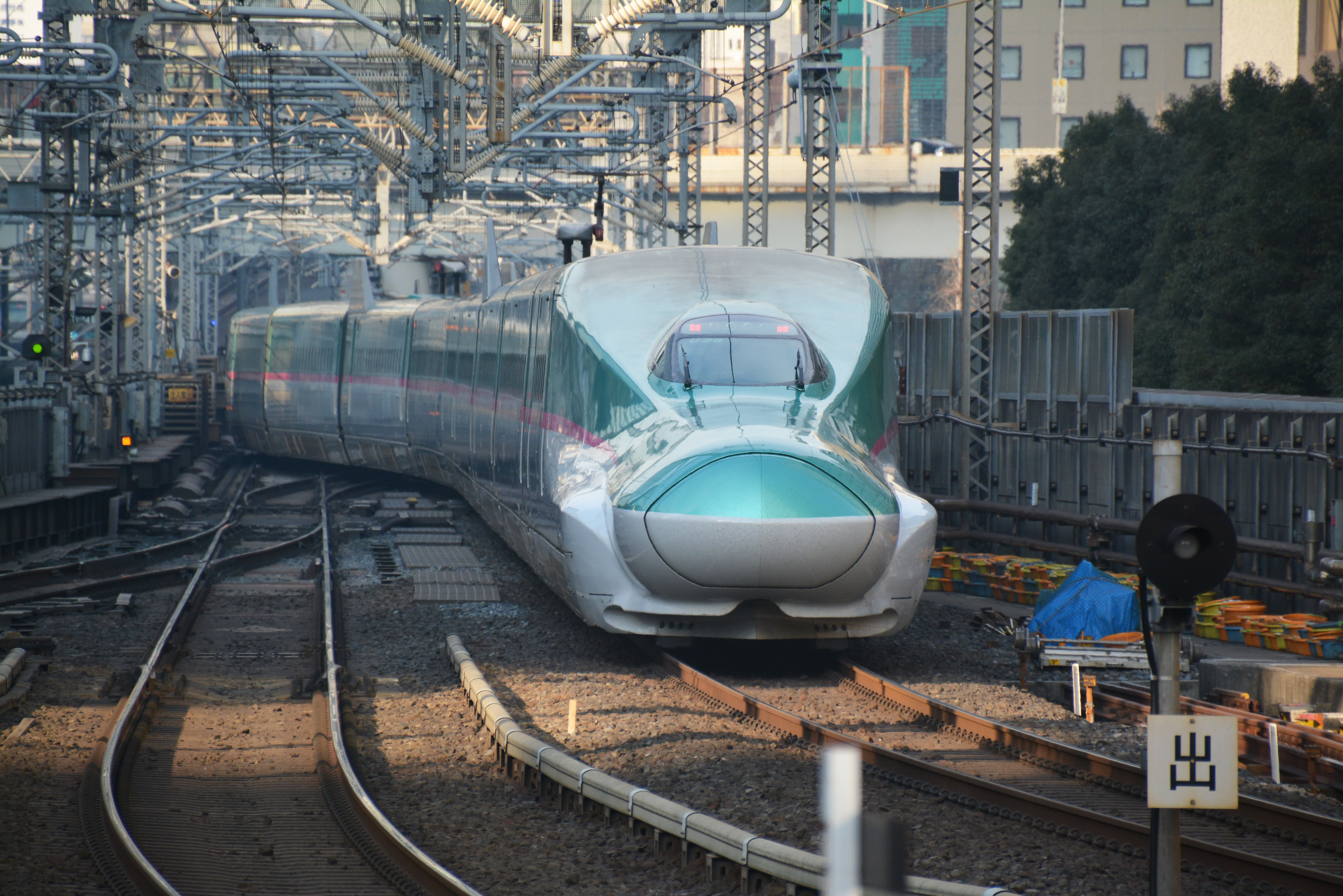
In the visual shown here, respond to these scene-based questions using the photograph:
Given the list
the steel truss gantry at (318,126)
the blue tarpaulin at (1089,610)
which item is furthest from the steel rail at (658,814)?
the steel truss gantry at (318,126)

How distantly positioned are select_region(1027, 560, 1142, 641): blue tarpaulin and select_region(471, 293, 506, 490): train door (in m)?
6.75

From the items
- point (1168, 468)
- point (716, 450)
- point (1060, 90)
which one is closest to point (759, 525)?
point (716, 450)

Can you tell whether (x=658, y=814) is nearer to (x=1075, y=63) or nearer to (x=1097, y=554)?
(x=1097, y=554)

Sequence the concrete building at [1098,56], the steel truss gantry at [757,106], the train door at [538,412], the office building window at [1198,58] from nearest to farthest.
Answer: the train door at [538,412]
the steel truss gantry at [757,106]
the concrete building at [1098,56]
the office building window at [1198,58]

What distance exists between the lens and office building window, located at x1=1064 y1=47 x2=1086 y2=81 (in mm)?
75000

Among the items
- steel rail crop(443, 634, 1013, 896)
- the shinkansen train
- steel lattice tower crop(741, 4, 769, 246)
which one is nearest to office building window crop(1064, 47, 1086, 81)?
steel lattice tower crop(741, 4, 769, 246)

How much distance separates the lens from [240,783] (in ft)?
29.8

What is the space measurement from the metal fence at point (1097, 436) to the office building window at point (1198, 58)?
5899 centimetres

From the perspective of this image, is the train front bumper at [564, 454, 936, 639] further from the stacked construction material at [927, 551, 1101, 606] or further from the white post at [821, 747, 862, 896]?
the white post at [821, 747, 862, 896]

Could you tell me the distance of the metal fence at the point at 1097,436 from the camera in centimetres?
1468

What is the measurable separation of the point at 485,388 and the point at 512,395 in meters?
2.56

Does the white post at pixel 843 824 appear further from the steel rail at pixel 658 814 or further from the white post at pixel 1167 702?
the white post at pixel 1167 702

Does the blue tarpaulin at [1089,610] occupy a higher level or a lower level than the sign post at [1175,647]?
lower

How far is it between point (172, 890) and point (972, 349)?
48.3ft
